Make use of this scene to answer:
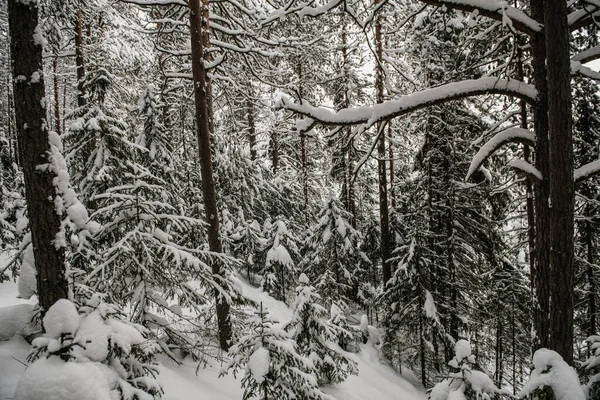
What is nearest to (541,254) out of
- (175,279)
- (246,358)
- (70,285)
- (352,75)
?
(246,358)

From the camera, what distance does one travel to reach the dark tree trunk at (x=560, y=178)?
346 centimetres

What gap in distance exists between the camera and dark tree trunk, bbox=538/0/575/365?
3455 mm

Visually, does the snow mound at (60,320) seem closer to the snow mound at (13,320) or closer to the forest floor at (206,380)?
the forest floor at (206,380)

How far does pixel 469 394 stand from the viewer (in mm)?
4023

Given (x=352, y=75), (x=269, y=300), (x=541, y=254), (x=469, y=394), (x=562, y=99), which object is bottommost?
(x=269, y=300)

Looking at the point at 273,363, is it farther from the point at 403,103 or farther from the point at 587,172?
the point at 587,172

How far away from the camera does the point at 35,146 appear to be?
12.6 feet

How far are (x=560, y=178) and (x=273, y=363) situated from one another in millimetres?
4248

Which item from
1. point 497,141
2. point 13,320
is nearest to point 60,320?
point 13,320

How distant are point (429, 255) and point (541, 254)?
888 centimetres

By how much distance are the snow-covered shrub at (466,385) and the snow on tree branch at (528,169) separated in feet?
7.04

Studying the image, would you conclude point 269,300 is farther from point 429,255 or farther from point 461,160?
point 461,160

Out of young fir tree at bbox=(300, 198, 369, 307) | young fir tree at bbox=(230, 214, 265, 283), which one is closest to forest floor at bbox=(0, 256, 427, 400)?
young fir tree at bbox=(300, 198, 369, 307)

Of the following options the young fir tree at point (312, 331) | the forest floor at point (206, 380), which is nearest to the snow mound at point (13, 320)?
the forest floor at point (206, 380)
